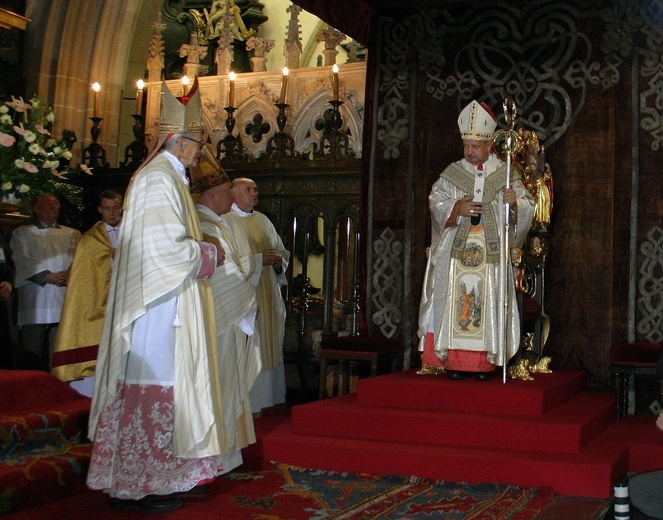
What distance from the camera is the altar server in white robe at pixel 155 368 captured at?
203 inches

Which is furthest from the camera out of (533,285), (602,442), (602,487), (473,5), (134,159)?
(134,159)

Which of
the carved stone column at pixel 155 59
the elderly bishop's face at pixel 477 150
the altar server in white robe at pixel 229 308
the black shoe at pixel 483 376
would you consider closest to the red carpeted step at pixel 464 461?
the altar server in white robe at pixel 229 308

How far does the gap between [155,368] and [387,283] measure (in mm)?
3756

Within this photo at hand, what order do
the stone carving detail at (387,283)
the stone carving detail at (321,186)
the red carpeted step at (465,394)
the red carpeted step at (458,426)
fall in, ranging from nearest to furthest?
1. the red carpeted step at (458,426)
2. the red carpeted step at (465,394)
3. the stone carving detail at (387,283)
4. the stone carving detail at (321,186)

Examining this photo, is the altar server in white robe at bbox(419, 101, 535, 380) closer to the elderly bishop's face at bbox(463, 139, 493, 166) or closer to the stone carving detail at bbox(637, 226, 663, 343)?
the elderly bishop's face at bbox(463, 139, 493, 166)

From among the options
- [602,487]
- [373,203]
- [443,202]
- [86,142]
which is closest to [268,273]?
[373,203]

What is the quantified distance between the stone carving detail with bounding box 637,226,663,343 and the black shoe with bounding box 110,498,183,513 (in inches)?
167

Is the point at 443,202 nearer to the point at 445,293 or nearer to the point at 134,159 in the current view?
the point at 445,293

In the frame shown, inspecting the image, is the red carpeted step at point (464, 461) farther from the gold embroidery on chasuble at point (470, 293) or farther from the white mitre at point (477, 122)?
the white mitre at point (477, 122)

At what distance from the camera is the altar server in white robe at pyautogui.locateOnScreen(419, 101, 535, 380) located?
712 cm

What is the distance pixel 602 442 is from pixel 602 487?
29.0 inches

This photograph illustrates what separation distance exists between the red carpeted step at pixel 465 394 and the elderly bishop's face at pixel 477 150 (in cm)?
162

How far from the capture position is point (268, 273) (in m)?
8.29

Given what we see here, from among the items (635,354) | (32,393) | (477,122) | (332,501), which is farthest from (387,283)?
(32,393)
